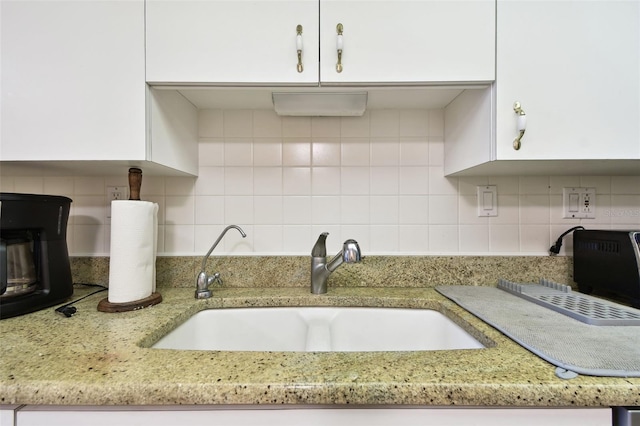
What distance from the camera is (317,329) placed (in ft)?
2.88

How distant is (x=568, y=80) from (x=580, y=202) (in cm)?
56

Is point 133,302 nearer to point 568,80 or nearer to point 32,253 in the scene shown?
point 32,253

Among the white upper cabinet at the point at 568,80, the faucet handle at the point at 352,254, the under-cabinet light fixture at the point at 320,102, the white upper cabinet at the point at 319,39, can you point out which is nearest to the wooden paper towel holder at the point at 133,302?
the white upper cabinet at the point at 319,39

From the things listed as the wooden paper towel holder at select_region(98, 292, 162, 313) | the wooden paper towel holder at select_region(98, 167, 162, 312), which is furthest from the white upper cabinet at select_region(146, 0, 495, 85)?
the wooden paper towel holder at select_region(98, 292, 162, 313)

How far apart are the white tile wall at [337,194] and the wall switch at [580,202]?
0.03 m

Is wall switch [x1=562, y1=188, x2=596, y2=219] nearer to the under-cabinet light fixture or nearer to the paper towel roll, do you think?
the under-cabinet light fixture

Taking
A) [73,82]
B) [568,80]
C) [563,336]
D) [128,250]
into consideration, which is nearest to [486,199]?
[568,80]

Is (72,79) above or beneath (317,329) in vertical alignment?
above

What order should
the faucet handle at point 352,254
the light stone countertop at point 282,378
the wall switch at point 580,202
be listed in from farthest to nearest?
the wall switch at point 580,202
the faucet handle at point 352,254
the light stone countertop at point 282,378

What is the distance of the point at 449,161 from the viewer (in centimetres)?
99

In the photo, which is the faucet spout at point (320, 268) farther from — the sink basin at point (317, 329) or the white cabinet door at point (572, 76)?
the white cabinet door at point (572, 76)

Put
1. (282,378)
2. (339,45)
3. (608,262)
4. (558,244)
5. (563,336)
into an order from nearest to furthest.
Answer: (282,378)
(563,336)
(339,45)
(608,262)
(558,244)

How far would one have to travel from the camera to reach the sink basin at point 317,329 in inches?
33.6

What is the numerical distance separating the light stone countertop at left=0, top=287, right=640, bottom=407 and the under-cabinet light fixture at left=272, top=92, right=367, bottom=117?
2.42ft
